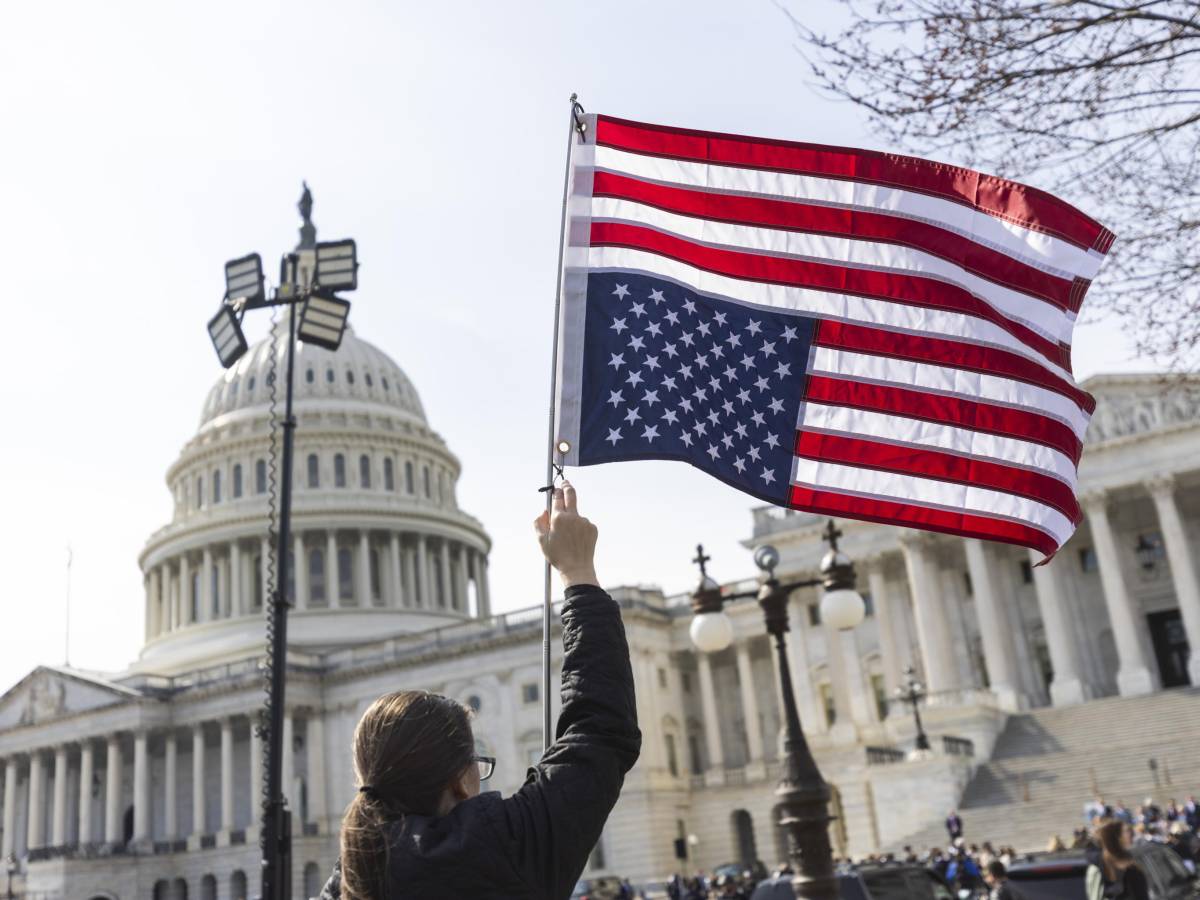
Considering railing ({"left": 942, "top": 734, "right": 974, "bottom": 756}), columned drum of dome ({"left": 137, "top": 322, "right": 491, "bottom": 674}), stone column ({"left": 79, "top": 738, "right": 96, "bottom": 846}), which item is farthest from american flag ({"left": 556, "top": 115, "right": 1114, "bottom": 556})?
stone column ({"left": 79, "top": 738, "right": 96, "bottom": 846})

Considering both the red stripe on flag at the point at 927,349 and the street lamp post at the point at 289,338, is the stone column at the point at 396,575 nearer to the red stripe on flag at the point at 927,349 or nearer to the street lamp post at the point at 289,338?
the street lamp post at the point at 289,338

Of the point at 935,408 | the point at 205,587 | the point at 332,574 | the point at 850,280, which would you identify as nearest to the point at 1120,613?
the point at 935,408

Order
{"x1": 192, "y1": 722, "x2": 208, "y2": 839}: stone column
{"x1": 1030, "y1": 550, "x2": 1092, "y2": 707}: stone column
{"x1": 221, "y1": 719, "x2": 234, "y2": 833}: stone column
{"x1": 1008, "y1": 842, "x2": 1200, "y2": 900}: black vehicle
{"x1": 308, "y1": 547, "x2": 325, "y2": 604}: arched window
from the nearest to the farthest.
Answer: {"x1": 1008, "y1": 842, "x2": 1200, "y2": 900}: black vehicle, {"x1": 1030, "y1": 550, "x2": 1092, "y2": 707}: stone column, {"x1": 192, "y1": 722, "x2": 208, "y2": 839}: stone column, {"x1": 221, "y1": 719, "x2": 234, "y2": 833}: stone column, {"x1": 308, "y1": 547, "x2": 325, "y2": 604}: arched window

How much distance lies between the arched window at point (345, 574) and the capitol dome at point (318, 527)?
0.09 metres

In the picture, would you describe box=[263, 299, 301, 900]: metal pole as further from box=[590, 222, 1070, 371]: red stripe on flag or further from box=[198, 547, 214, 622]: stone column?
box=[198, 547, 214, 622]: stone column

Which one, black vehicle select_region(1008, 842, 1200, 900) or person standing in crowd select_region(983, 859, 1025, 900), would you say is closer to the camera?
person standing in crowd select_region(983, 859, 1025, 900)

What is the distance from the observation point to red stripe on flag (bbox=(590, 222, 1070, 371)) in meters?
8.38

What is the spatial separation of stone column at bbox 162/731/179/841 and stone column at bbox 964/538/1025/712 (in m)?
48.8

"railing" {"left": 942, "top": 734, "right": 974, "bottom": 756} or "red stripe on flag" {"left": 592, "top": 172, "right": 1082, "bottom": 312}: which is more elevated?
"red stripe on flag" {"left": 592, "top": 172, "right": 1082, "bottom": 312}

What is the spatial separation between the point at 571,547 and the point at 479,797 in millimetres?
922

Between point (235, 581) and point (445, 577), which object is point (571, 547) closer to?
point (235, 581)

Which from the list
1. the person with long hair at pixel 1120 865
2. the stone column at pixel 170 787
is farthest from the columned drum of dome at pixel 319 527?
the person with long hair at pixel 1120 865

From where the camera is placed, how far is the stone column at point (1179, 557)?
171 feet

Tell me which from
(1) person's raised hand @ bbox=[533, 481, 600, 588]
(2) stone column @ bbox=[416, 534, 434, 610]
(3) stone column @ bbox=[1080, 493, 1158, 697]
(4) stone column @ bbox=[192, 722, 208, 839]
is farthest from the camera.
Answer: (2) stone column @ bbox=[416, 534, 434, 610]
